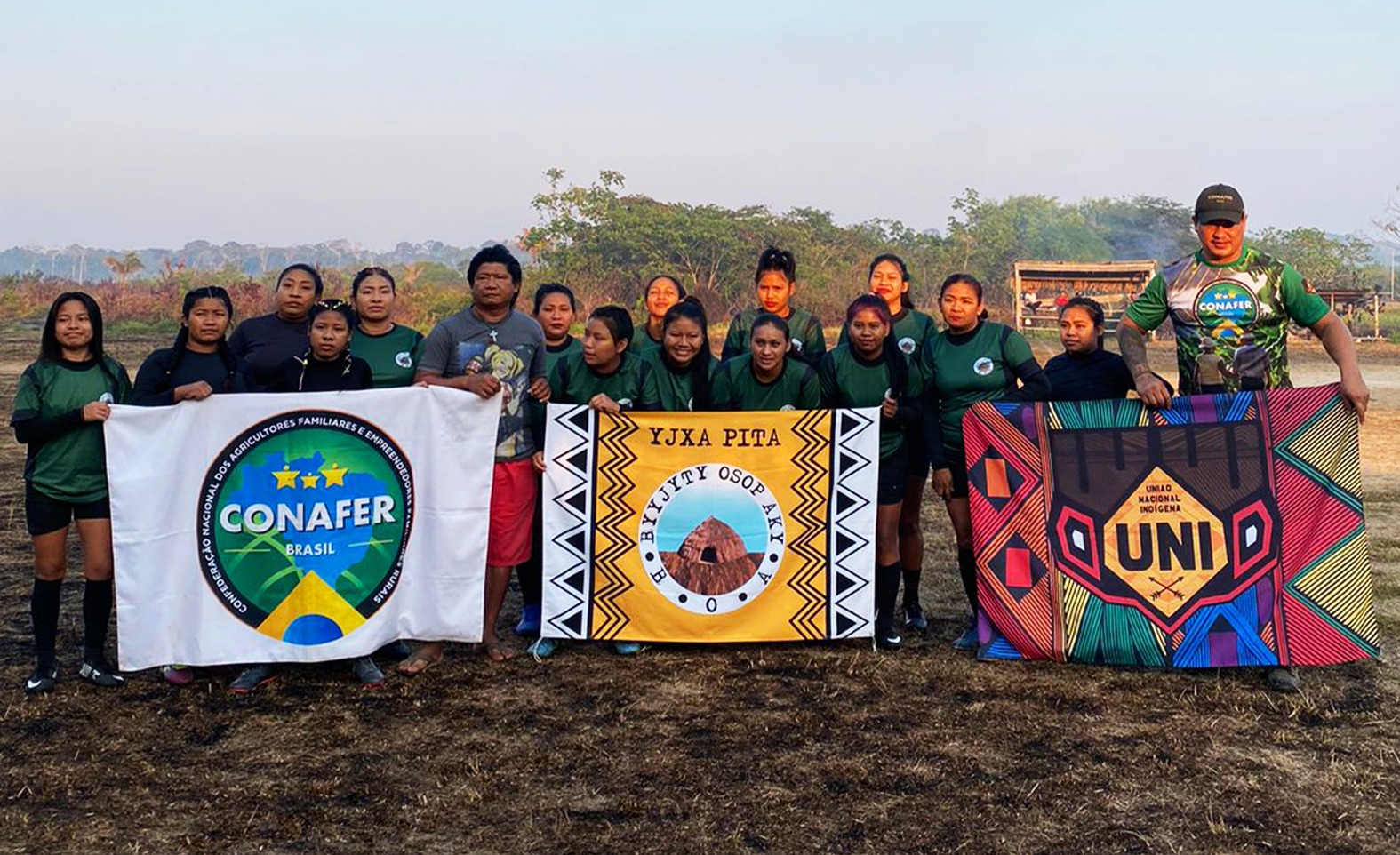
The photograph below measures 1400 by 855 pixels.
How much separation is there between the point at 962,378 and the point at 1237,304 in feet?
3.92

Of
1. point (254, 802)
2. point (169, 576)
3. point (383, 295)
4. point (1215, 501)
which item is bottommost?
point (254, 802)

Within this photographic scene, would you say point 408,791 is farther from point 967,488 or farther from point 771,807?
point 967,488

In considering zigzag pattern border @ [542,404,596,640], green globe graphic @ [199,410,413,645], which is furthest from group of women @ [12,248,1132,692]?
green globe graphic @ [199,410,413,645]

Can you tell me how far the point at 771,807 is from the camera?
3.85 metres

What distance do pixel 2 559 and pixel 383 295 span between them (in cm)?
339

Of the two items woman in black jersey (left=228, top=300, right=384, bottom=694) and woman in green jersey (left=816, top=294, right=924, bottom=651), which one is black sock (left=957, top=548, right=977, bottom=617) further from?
woman in black jersey (left=228, top=300, right=384, bottom=694)

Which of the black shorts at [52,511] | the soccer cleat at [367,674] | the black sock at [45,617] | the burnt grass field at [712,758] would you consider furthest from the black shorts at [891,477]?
the black sock at [45,617]

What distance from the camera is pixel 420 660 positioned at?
17.4 feet

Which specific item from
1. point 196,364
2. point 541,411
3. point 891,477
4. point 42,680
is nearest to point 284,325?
point 196,364

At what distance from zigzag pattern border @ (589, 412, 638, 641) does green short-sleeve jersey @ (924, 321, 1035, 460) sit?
1.42 m

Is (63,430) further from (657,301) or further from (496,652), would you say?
(657,301)

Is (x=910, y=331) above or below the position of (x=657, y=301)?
below

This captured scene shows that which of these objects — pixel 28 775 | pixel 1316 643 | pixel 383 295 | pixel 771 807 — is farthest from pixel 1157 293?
pixel 28 775

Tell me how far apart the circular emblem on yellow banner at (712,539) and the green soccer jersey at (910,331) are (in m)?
0.97
